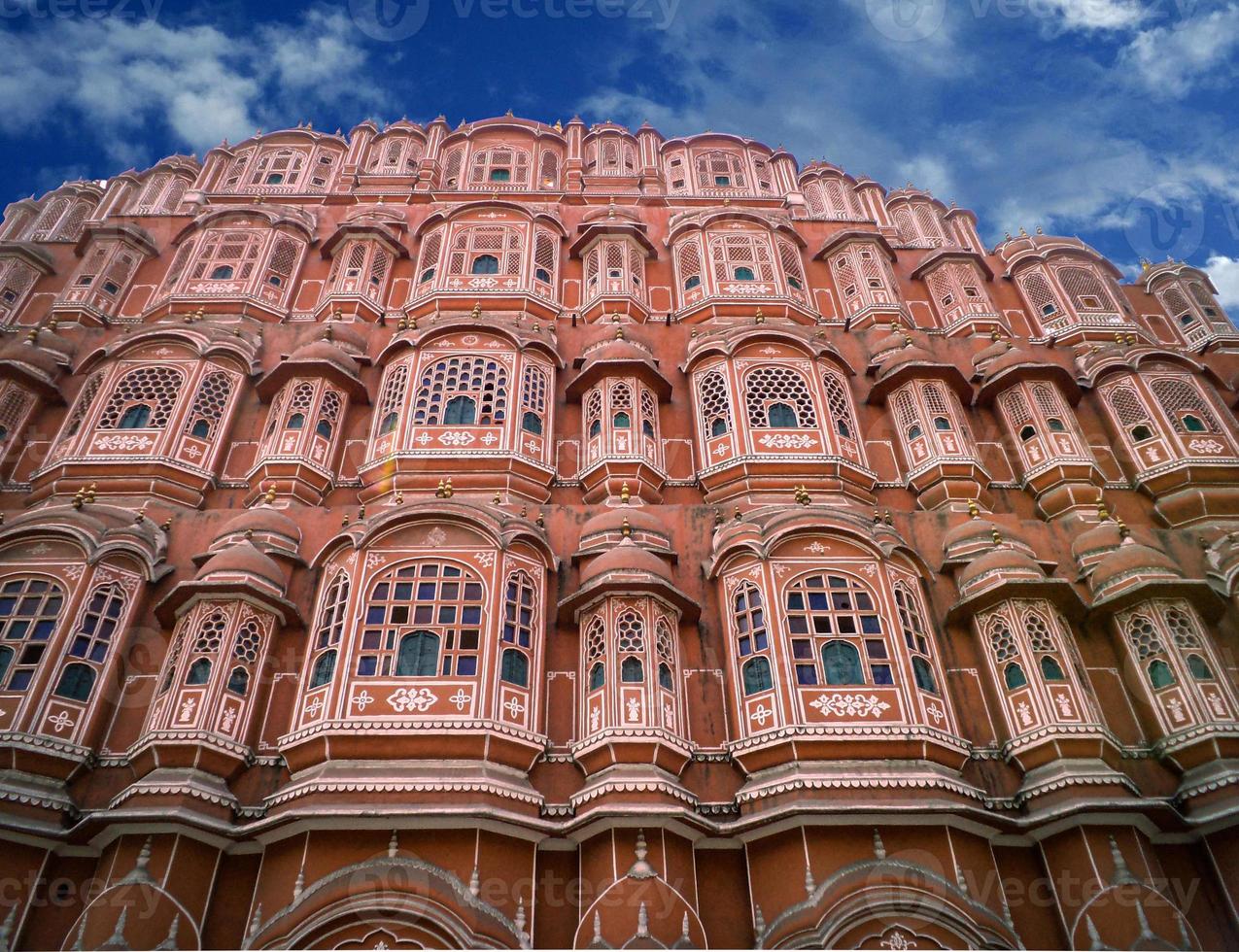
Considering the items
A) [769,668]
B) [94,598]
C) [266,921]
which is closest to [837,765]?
[769,668]

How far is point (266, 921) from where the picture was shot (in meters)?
12.5

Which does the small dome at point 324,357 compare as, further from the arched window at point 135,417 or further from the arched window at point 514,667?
the arched window at point 514,667

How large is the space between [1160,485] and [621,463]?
10438 mm

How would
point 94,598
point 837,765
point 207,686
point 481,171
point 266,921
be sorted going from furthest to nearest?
1. point 481,171
2. point 94,598
3. point 207,686
4. point 837,765
5. point 266,921

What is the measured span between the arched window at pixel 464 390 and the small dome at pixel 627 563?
4.60 meters

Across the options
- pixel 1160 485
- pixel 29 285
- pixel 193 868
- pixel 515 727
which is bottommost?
pixel 193 868

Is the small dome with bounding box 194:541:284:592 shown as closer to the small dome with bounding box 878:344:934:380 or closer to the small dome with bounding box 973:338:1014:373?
the small dome with bounding box 878:344:934:380

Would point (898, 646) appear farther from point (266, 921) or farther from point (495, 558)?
point (266, 921)

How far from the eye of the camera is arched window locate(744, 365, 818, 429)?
19.4m

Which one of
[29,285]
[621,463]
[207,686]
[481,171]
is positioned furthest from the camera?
[481,171]

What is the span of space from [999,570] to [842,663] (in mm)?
3316

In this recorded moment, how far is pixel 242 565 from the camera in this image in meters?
15.5

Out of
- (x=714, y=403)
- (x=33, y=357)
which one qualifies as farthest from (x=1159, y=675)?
(x=33, y=357)

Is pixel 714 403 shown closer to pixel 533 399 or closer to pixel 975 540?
pixel 533 399
